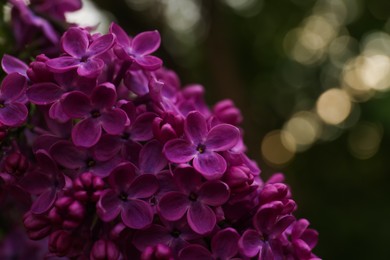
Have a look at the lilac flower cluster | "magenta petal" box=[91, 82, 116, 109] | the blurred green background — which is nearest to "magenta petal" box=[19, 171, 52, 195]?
the lilac flower cluster

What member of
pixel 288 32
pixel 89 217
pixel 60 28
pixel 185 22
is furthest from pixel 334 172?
pixel 89 217

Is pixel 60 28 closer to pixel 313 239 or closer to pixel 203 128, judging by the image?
pixel 203 128

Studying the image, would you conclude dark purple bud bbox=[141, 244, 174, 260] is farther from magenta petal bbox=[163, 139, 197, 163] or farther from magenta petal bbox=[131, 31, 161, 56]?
magenta petal bbox=[131, 31, 161, 56]

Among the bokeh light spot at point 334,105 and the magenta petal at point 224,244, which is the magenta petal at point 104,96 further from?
the bokeh light spot at point 334,105

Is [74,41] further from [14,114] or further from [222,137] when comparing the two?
[222,137]

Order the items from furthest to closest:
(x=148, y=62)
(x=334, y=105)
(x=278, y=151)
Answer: (x=278, y=151), (x=334, y=105), (x=148, y=62)

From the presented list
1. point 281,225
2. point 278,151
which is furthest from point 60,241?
point 278,151

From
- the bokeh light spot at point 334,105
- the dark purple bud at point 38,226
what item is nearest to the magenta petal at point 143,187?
the dark purple bud at point 38,226
